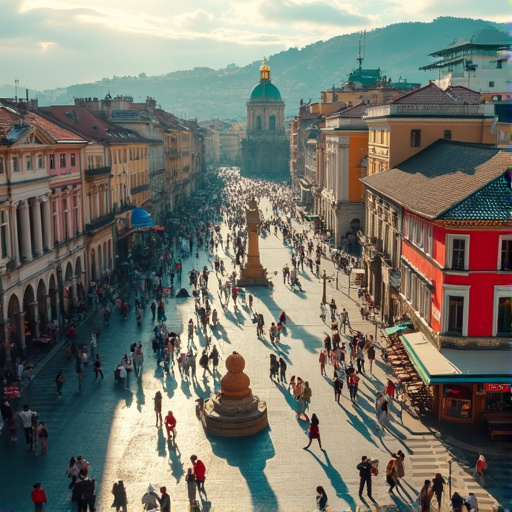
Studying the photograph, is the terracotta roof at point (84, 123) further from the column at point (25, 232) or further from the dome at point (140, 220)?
the column at point (25, 232)

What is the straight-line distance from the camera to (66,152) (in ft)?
164

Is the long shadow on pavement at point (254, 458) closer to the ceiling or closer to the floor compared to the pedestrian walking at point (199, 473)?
closer to the floor

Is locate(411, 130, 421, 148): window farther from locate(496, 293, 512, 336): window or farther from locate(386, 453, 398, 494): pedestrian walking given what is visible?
locate(386, 453, 398, 494): pedestrian walking

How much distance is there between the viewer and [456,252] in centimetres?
3008

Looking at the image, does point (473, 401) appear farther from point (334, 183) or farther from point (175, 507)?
point (334, 183)

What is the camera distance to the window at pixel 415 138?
159 ft

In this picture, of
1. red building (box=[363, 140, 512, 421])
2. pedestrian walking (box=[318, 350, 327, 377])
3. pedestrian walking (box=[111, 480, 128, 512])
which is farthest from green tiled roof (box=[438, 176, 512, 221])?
pedestrian walking (box=[111, 480, 128, 512])

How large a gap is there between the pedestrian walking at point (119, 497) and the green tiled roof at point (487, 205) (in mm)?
15527

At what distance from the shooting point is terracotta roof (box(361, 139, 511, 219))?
31469 mm

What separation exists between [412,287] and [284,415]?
422 inches

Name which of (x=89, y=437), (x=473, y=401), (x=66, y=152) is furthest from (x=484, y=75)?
(x=89, y=437)

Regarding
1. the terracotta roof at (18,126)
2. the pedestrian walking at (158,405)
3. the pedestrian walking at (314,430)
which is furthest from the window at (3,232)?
the pedestrian walking at (314,430)

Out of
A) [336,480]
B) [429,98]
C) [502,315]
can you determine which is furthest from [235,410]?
[429,98]

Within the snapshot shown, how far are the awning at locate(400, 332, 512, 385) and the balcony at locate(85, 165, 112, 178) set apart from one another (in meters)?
31.2
